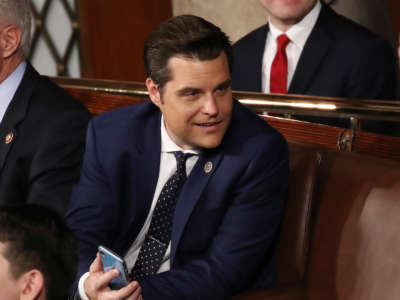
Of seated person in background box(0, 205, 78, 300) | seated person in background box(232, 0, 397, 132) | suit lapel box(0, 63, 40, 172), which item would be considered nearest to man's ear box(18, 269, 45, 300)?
seated person in background box(0, 205, 78, 300)

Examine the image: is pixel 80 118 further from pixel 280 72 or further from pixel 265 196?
pixel 280 72

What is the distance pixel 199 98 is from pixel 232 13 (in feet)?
8.70

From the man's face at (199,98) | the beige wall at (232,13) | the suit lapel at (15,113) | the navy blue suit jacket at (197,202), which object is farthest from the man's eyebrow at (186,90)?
the beige wall at (232,13)

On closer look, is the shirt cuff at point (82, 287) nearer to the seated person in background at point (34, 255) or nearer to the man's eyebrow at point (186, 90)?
the seated person in background at point (34, 255)

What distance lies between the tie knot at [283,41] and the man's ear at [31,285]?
1.55 meters

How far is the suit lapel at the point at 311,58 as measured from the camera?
258cm

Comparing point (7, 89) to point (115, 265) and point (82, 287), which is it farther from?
point (115, 265)

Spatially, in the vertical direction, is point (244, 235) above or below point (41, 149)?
below

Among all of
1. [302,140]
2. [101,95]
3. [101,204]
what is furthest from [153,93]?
[101,95]

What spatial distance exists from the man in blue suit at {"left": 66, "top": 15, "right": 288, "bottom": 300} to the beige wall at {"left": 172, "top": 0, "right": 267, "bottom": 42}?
2385 mm

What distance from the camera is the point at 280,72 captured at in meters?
2.71

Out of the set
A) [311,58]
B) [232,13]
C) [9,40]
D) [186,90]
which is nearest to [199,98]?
[186,90]

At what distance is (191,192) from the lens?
1900 mm

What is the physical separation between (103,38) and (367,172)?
377 centimetres
